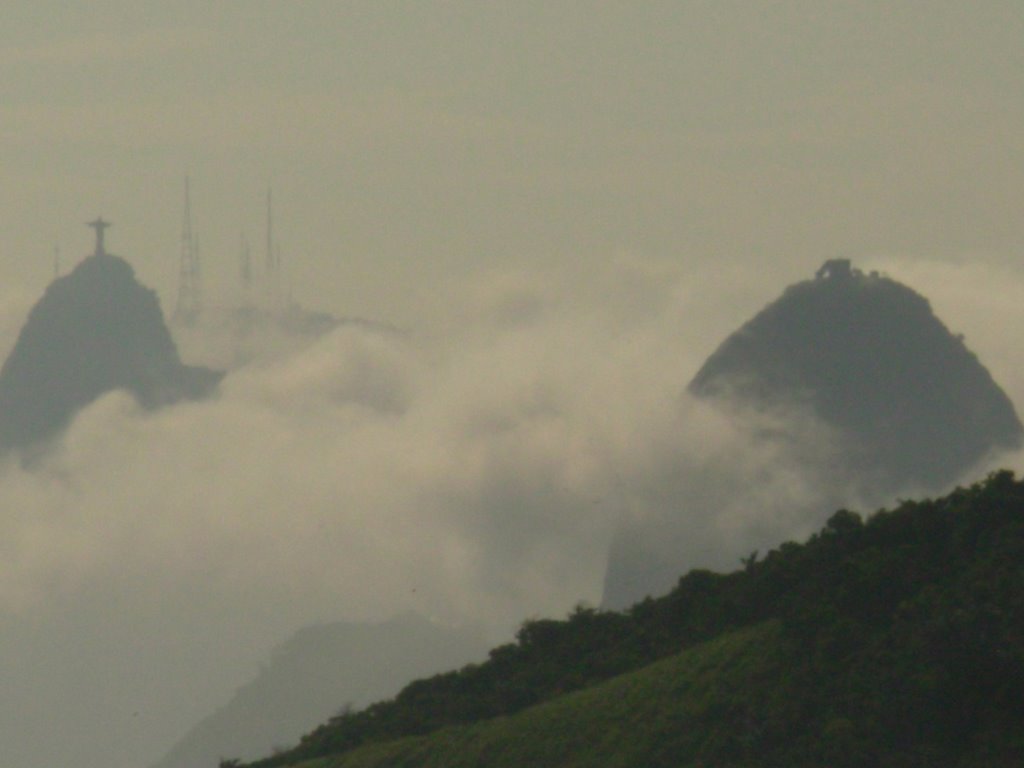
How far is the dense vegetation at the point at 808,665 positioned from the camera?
61156 millimetres

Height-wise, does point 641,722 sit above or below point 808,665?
below

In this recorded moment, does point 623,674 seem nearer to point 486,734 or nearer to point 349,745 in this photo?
point 486,734

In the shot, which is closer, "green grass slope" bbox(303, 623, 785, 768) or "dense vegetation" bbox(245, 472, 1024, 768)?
"dense vegetation" bbox(245, 472, 1024, 768)

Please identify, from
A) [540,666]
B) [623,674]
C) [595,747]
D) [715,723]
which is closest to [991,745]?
[715,723]

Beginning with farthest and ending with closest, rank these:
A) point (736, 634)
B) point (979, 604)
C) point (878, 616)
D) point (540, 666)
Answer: point (540, 666)
point (736, 634)
point (878, 616)
point (979, 604)

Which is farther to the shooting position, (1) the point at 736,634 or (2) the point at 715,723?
(1) the point at 736,634

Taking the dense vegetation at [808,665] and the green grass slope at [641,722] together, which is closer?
the dense vegetation at [808,665]

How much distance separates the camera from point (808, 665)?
66.7 m

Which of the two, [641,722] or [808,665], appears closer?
[808,665]

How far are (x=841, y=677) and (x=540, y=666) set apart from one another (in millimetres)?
21603

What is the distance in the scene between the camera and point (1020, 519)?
71125 mm

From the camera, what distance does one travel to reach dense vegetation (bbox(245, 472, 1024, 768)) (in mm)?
61156

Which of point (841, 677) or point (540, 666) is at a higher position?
point (540, 666)

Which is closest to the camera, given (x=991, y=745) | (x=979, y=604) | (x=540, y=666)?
(x=991, y=745)
